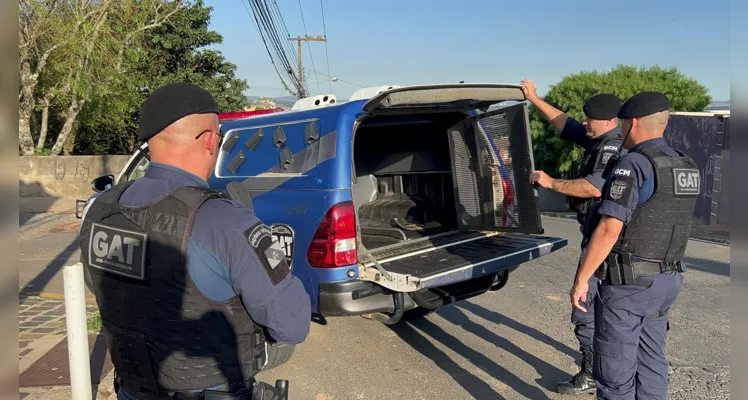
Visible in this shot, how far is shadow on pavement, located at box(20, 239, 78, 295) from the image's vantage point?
258 inches

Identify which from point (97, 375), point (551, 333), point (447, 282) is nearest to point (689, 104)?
point (551, 333)

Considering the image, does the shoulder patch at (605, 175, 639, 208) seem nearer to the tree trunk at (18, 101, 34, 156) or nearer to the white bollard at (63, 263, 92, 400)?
the white bollard at (63, 263, 92, 400)

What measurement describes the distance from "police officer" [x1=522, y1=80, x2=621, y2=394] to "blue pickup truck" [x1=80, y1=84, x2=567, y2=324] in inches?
15.4

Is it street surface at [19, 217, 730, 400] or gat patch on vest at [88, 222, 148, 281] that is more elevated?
gat patch on vest at [88, 222, 148, 281]

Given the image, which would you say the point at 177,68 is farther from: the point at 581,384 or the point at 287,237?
the point at 581,384

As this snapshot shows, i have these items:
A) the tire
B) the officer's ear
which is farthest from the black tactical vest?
the officer's ear

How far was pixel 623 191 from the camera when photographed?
110 inches

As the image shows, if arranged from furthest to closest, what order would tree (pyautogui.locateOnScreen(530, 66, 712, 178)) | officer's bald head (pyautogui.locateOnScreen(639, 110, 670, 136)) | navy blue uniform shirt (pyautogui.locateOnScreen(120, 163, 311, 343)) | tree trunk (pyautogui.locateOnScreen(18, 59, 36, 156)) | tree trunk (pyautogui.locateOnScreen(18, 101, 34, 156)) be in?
tree (pyautogui.locateOnScreen(530, 66, 712, 178)) < tree trunk (pyautogui.locateOnScreen(18, 101, 34, 156)) < tree trunk (pyautogui.locateOnScreen(18, 59, 36, 156)) < officer's bald head (pyautogui.locateOnScreen(639, 110, 670, 136)) < navy blue uniform shirt (pyautogui.locateOnScreen(120, 163, 311, 343))

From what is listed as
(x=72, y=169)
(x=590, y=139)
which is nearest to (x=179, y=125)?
(x=590, y=139)

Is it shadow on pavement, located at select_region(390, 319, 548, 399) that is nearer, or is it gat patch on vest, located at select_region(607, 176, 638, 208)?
gat patch on vest, located at select_region(607, 176, 638, 208)

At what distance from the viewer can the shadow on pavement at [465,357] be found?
3.79 metres

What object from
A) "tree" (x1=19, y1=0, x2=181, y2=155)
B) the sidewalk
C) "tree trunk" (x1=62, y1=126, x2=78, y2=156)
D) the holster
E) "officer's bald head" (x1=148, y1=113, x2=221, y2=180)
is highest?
"tree" (x1=19, y1=0, x2=181, y2=155)

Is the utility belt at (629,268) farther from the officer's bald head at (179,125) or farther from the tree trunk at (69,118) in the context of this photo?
the tree trunk at (69,118)

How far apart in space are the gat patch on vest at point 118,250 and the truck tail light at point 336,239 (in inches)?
76.6
